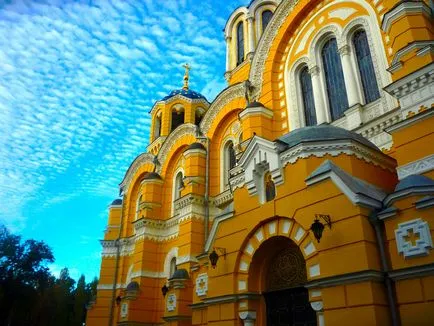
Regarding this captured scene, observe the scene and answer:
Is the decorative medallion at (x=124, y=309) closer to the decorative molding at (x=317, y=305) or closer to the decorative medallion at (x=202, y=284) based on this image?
the decorative medallion at (x=202, y=284)

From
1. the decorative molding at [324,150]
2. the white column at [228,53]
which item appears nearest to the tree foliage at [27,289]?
the white column at [228,53]

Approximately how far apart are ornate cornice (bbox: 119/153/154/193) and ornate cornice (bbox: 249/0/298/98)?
10690 mm

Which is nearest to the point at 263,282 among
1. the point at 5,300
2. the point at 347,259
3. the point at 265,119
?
the point at 347,259

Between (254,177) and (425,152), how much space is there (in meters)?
4.06

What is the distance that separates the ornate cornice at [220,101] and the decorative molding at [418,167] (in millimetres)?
10209

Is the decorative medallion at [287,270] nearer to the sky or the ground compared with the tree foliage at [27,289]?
nearer to the ground

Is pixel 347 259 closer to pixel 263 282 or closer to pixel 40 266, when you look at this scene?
pixel 263 282

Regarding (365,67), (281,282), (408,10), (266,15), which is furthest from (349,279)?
(266,15)

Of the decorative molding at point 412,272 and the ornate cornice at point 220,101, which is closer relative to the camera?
the decorative molding at point 412,272

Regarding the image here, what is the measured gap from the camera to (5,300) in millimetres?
32844

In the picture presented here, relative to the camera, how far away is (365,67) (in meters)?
14.0

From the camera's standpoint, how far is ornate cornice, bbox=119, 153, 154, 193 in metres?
26.6

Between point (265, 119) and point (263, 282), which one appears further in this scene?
point (265, 119)

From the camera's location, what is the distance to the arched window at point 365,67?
13.5m
